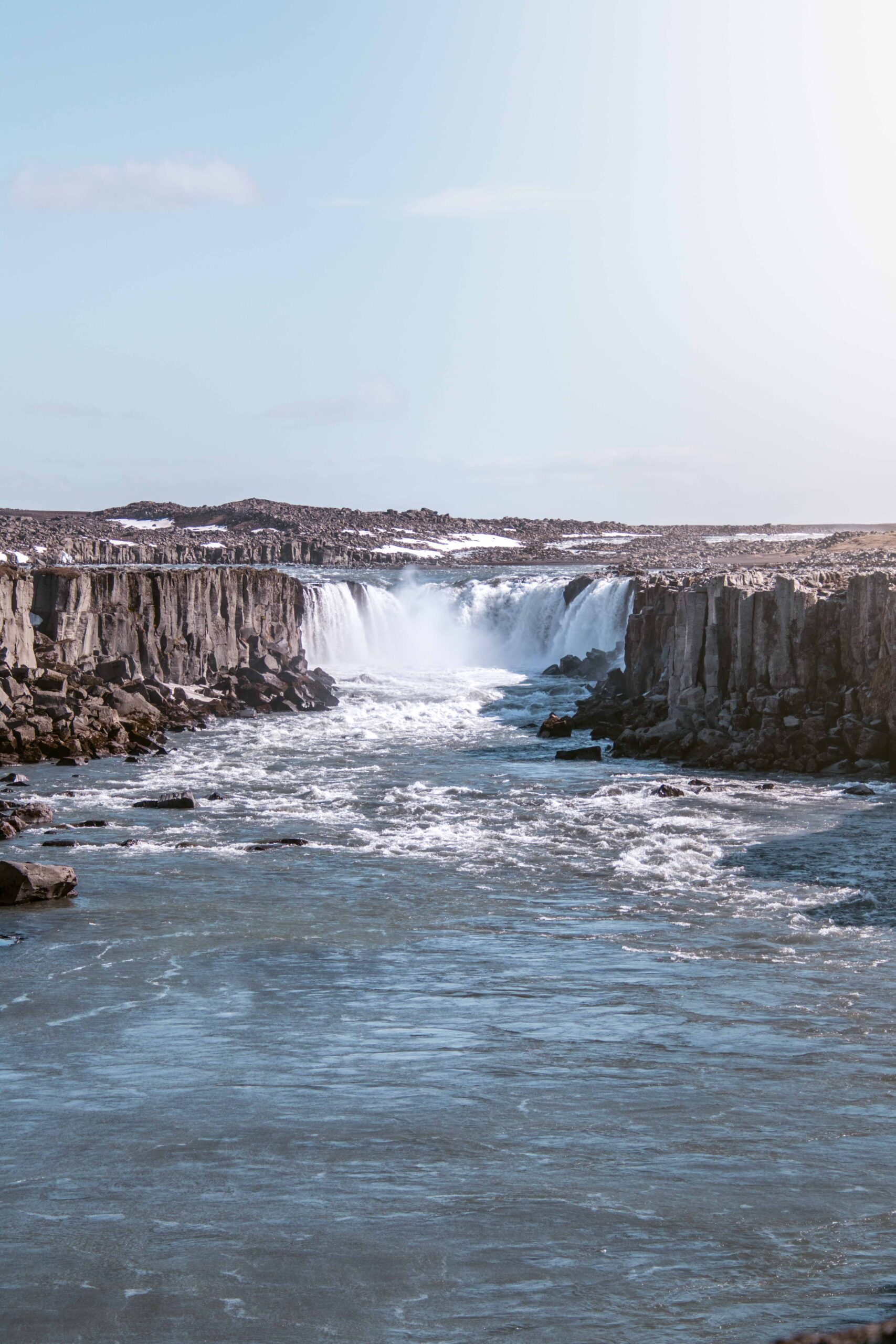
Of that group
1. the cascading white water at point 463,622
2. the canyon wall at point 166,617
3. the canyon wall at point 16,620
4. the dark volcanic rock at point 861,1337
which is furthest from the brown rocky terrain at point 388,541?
the dark volcanic rock at point 861,1337

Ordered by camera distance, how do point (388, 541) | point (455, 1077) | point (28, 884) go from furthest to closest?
point (388, 541) → point (28, 884) → point (455, 1077)

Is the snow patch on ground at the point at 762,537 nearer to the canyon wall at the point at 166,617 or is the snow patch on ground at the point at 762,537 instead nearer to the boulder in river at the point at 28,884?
the canyon wall at the point at 166,617

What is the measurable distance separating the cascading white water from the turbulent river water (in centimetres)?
3306

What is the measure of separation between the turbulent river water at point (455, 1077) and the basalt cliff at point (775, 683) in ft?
15.9

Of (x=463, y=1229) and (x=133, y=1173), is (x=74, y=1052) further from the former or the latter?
(x=463, y=1229)

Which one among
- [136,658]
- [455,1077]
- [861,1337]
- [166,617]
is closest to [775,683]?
[136,658]

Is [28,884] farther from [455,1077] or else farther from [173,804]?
[455,1077]

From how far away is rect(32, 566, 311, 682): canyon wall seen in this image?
4572 centimetres

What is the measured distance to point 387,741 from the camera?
43.3 metres

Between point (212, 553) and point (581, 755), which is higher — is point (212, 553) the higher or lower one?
the higher one

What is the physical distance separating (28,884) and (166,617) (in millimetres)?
27983

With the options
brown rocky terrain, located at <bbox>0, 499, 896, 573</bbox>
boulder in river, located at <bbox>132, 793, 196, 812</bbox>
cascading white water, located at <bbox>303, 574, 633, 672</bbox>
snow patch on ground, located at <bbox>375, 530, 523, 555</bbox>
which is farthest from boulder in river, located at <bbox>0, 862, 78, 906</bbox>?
snow patch on ground, located at <bbox>375, 530, 523, 555</bbox>

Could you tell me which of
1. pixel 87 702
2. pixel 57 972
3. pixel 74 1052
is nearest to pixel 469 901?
pixel 57 972

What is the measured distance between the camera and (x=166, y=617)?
50.1 metres
